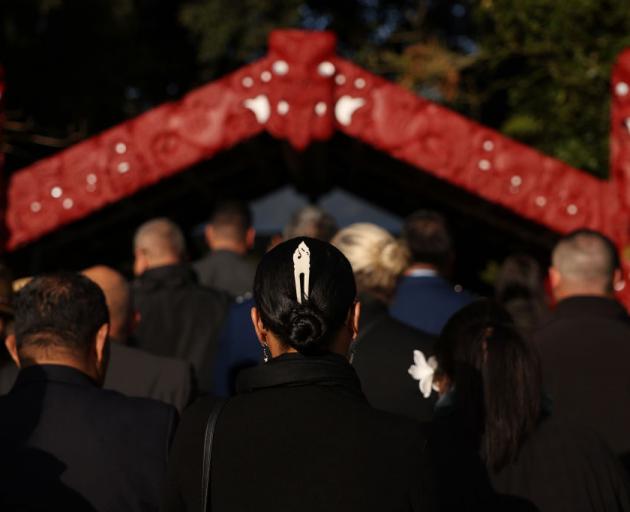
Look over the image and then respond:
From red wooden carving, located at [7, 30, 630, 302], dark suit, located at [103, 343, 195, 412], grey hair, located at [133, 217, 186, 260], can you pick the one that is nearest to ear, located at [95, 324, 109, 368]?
dark suit, located at [103, 343, 195, 412]

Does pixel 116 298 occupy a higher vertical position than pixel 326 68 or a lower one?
lower

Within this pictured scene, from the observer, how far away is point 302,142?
755 centimetres

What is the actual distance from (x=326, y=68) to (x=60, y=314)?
4.71 m

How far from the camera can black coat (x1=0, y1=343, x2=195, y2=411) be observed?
4.07 m

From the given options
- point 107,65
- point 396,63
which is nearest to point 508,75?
point 396,63

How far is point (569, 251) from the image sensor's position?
184 inches

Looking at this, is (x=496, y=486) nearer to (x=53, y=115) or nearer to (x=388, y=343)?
(x=388, y=343)

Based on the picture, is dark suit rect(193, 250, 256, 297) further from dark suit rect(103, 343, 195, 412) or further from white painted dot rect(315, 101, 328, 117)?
dark suit rect(103, 343, 195, 412)

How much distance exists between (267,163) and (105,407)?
644 centimetres

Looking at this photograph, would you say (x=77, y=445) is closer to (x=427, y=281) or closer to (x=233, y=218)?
(x=427, y=281)

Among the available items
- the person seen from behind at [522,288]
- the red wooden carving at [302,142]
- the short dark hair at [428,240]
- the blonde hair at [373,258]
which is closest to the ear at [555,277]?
the short dark hair at [428,240]

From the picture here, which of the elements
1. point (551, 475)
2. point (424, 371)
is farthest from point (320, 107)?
point (551, 475)

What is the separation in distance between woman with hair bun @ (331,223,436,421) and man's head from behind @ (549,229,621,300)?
772 millimetres

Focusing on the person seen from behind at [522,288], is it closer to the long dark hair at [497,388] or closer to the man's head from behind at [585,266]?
the man's head from behind at [585,266]
